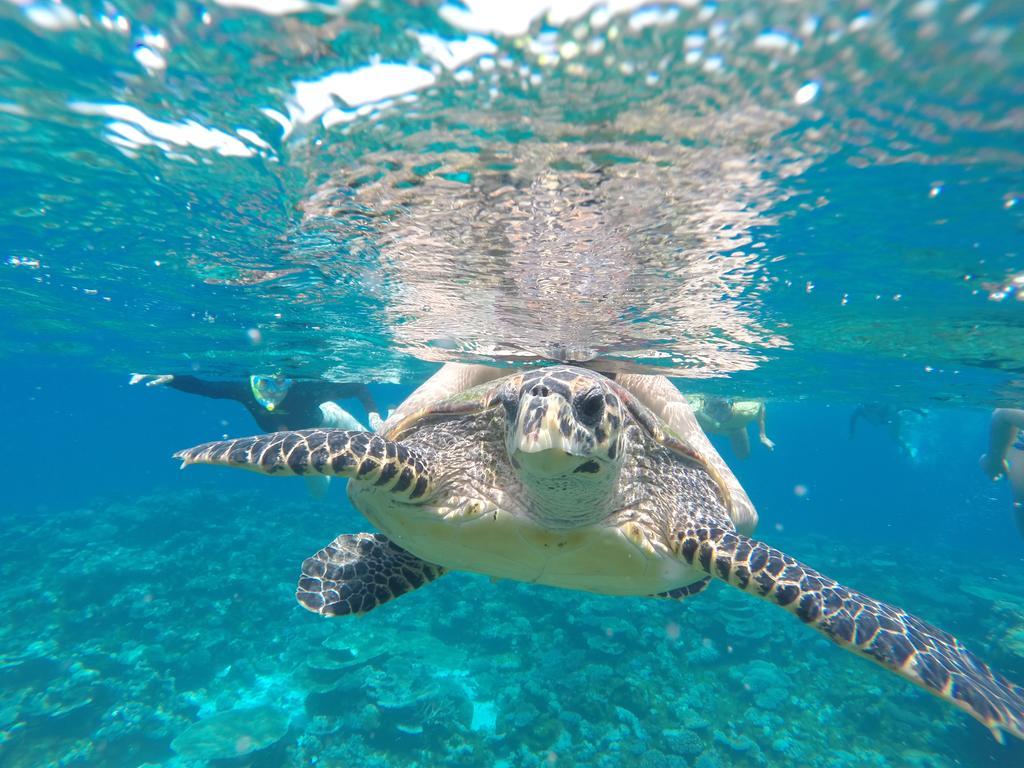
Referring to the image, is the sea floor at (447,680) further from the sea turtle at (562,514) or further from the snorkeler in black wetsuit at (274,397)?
the snorkeler in black wetsuit at (274,397)

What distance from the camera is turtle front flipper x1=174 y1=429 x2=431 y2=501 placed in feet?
11.7

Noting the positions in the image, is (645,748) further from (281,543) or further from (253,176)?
(281,543)

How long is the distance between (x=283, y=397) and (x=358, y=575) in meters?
11.2

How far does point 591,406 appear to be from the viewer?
3330 millimetres

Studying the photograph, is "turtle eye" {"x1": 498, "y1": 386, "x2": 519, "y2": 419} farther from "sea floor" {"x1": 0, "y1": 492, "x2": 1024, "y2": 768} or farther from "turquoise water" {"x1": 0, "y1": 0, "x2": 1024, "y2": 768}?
"sea floor" {"x1": 0, "y1": 492, "x2": 1024, "y2": 768}

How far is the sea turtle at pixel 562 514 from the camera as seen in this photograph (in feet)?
10.6

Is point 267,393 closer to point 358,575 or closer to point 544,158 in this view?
point 358,575

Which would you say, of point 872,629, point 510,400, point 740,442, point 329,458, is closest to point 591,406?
point 510,400

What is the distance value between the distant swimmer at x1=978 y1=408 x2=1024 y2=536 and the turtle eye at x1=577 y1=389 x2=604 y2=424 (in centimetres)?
1852

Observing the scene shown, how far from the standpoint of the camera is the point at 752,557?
12.1 ft

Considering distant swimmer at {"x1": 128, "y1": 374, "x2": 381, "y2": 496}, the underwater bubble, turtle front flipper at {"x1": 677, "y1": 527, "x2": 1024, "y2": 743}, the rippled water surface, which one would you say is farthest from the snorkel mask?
the underwater bubble

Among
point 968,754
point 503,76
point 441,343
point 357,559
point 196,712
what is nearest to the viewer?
point 503,76

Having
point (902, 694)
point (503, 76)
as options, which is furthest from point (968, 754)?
point (503, 76)

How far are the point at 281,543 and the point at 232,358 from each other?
7.52 meters
